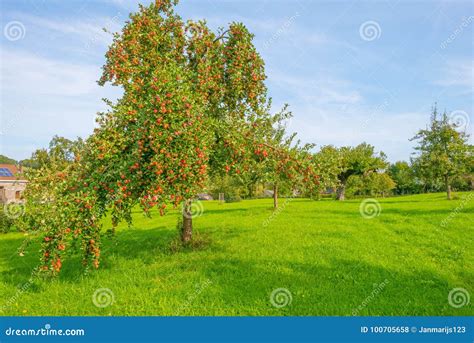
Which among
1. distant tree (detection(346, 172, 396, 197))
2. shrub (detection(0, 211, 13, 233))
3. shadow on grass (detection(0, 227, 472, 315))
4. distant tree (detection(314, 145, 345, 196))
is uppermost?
distant tree (detection(314, 145, 345, 196))

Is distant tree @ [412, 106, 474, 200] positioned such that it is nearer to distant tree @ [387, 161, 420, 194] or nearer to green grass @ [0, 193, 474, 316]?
green grass @ [0, 193, 474, 316]

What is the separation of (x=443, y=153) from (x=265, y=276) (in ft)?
143

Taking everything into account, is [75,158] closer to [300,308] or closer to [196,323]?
[196,323]

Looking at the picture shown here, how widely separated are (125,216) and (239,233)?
11207 millimetres

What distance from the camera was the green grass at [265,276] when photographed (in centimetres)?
→ 1055

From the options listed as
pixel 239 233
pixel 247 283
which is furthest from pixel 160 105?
pixel 239 233

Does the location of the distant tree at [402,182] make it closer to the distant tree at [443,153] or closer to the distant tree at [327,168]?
the distant tree at [443,153]

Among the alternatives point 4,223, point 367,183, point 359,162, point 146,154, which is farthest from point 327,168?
point 367,183

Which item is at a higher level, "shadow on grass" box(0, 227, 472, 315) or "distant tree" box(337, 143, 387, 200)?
"distant tree" box(337, 143, 387, 200)

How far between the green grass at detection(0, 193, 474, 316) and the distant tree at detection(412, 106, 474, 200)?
2860 centimetres

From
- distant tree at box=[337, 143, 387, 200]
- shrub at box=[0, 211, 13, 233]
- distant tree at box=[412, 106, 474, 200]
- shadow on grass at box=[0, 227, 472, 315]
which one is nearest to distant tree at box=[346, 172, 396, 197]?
distant tree at box=[337, 143, 387, 200]

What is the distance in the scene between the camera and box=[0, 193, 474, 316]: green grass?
34.6 feet

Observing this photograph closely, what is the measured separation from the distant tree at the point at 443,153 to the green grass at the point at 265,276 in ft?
93.8

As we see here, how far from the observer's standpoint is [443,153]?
46.6m
